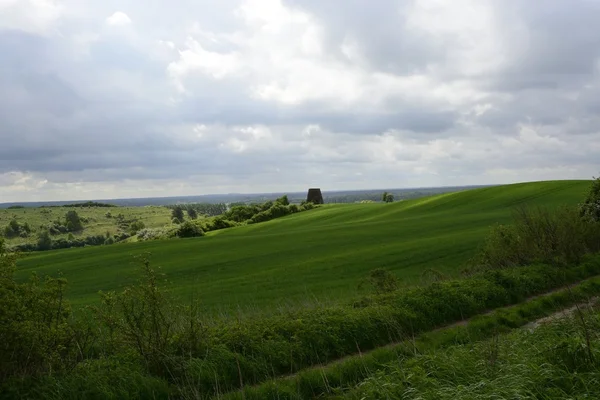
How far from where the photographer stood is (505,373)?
7.93m

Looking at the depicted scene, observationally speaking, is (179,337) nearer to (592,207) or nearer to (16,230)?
(592,207)

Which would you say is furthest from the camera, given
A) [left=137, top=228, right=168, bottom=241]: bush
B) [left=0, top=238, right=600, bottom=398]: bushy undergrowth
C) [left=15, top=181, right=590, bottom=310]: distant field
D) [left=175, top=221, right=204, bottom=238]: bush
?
[left=137, top=228, right=168, bottom=241]: bush

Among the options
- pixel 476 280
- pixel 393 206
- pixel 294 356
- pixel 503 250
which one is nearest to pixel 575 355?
pixel 294 356

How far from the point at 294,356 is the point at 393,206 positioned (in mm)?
78681

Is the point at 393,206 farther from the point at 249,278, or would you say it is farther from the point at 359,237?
the point at 249,278

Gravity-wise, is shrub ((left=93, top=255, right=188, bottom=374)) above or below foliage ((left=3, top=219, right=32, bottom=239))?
above

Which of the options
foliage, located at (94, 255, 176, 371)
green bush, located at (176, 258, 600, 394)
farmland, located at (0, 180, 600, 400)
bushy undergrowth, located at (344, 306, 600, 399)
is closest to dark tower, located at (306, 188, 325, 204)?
farmland, located at (0, 180, 600, 400)

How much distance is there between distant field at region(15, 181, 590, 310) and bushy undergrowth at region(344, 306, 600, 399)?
1060cm

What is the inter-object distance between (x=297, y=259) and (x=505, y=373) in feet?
115

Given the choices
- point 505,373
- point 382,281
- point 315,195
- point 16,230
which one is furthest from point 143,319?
point 16,230

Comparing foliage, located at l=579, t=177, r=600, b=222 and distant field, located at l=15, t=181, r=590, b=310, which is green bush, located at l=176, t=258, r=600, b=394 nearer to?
distant field, located at l=15, t=181, r=590, b=310

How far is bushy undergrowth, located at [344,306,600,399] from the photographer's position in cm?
714

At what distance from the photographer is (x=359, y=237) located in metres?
52.6

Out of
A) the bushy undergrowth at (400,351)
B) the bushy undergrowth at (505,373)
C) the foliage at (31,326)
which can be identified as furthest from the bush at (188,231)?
the bushy undergrowth at (505,373)
